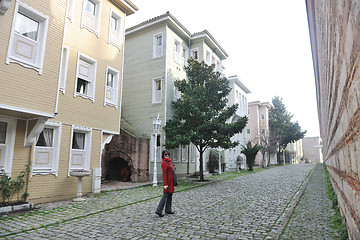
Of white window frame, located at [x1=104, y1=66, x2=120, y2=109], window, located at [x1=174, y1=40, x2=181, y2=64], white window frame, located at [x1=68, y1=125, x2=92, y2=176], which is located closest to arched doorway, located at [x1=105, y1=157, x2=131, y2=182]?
white window frame, located at [x1=104, y1=66, x2=120, y2=109]

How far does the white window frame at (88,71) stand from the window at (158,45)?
8004 millimetres

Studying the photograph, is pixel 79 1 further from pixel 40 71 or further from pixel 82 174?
pixel 82 174

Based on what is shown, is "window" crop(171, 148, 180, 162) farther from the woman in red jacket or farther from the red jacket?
the red jacket

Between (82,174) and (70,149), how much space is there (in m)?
1.35

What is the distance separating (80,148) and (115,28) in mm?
7240

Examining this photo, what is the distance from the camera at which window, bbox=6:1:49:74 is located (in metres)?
7.96

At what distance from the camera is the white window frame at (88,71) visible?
11.7 m

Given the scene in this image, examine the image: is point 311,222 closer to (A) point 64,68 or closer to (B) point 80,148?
(B) point 80,148

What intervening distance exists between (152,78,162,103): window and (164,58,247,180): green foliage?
2.15 metres

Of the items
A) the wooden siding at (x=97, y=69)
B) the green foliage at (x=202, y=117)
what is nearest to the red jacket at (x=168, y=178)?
the wooden siding at (x=97, y=69)

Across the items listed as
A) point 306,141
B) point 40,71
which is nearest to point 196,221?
point 40,71

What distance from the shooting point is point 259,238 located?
18.0 ft

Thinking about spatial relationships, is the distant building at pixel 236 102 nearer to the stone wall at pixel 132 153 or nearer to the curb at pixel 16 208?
the stone wall at pixel 132 153

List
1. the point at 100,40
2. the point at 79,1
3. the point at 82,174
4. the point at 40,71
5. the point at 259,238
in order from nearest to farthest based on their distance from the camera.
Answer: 1. the point at 259,238
2. the point at 40,71
3. the point at 82,174
4. the point at 79,1
5. the point at 100,40
